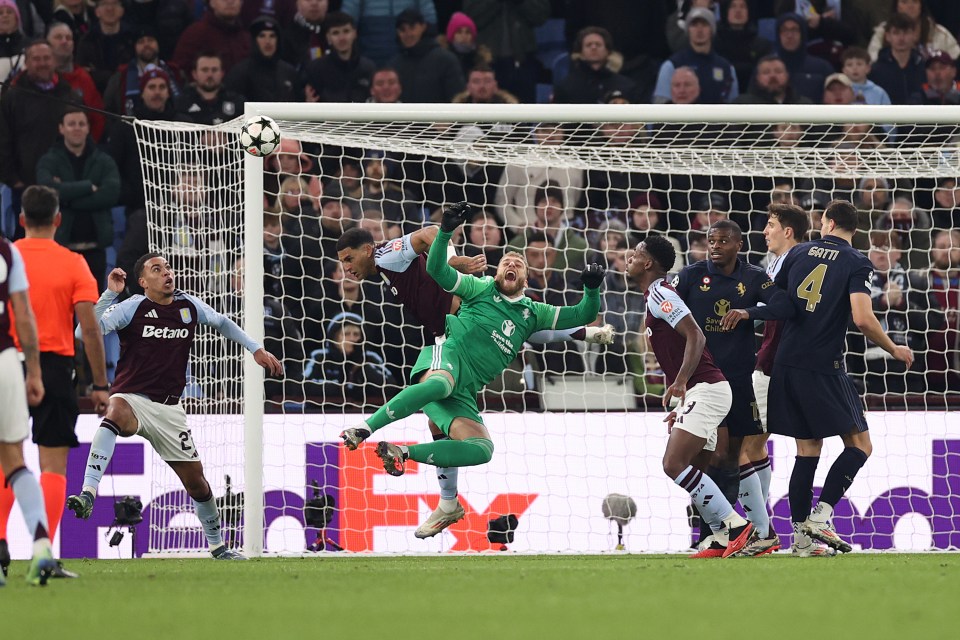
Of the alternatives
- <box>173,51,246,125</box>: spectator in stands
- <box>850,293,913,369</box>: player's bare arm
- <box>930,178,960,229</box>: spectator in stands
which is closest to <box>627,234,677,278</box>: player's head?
<box>850,293,913,369</box>: player's bare arm

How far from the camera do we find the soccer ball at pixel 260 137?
9.21m

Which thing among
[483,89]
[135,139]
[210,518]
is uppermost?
[483,89]

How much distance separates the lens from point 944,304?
1202 centimetres

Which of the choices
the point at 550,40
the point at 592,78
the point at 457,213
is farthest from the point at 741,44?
the point at 457,213

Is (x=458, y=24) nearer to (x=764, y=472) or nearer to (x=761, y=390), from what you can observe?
(x=761, y=390)

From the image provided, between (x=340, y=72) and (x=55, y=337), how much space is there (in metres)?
7.04

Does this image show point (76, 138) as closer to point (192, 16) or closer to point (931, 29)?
point (192, 16)

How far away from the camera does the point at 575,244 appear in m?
12.2

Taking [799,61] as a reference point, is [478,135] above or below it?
below

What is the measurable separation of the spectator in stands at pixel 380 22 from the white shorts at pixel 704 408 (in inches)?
293

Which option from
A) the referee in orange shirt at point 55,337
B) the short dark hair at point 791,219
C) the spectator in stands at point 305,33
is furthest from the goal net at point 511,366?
the spectator in stands at point 305,33

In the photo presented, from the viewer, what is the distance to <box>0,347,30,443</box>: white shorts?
246 inches

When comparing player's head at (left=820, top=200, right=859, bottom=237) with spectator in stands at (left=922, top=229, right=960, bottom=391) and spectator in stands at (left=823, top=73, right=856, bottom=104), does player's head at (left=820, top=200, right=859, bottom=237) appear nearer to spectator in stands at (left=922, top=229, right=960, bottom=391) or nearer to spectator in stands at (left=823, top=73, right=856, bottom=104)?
spectator in stands at (left=922, top=229, right=960, bottom=391)

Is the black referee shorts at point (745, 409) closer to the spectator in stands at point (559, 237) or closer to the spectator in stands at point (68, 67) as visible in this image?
the spectator in stands at point (559, 237)
